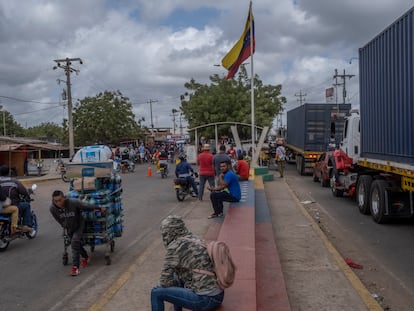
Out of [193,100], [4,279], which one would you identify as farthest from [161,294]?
[193,100]

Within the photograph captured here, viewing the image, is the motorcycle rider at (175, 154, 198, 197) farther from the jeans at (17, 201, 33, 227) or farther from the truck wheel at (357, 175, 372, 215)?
the jeans at (17, 201, 33, 227)

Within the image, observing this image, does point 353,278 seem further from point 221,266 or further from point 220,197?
point 220,197

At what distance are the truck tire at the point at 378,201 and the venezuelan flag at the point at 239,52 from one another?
40.4 ft

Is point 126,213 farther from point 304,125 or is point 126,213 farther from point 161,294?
point 304,125

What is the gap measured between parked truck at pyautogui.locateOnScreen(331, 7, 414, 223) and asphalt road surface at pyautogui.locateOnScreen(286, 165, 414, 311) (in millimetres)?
485

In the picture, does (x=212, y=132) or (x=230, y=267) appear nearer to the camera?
(x=230, y=267)

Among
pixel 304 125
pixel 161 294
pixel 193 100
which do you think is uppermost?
pixel 193 100

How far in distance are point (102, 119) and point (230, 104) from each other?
1349 centimetres

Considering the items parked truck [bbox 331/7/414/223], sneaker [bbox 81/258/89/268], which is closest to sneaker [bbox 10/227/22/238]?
sneaker [bbox 81/258/89/268]

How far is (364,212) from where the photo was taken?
11.8 metres

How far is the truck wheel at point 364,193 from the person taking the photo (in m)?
11.5

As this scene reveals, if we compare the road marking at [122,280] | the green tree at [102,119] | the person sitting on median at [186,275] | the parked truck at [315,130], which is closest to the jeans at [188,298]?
the person sitting on median at [186,275]

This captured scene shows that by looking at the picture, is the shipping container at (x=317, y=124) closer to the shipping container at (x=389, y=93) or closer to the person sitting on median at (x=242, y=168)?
the person sitting on median at (x=242, y=168)

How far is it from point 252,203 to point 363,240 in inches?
113
